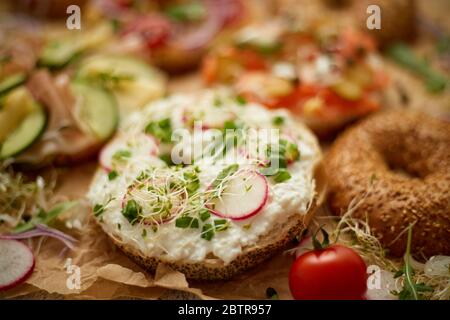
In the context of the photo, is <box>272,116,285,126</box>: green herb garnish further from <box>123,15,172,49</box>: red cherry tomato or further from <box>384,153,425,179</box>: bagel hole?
<box>123,15,172,49</box>: red cherry tomato

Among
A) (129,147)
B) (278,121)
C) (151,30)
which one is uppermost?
(151,30)

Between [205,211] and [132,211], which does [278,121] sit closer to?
[205,211]

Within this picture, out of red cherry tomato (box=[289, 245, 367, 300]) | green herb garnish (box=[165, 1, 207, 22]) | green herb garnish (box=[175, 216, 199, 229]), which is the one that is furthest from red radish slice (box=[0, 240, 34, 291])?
green herb garnish (box=[165, 1, 207, 22])

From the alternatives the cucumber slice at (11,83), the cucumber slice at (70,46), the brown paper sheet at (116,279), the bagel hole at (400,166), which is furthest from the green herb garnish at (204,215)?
the cucumber slice at (70,46)

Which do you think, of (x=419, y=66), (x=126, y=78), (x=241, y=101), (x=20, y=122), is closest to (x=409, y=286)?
(x=241, y=101)

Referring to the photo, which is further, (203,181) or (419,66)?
(419,66)

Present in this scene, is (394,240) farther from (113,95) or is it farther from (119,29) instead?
(119,29)
